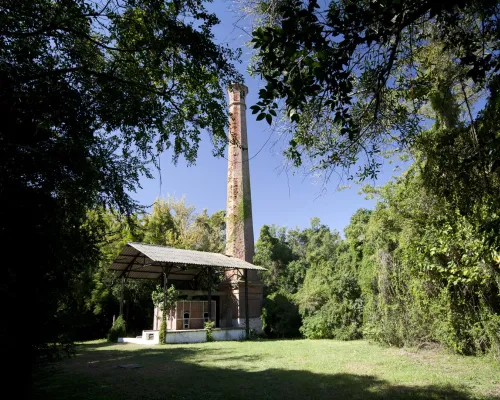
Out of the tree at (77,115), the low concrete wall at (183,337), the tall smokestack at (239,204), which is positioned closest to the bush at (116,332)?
the low concrete wall at (183,337)

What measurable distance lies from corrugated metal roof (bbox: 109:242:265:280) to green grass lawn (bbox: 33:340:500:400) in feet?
20.1

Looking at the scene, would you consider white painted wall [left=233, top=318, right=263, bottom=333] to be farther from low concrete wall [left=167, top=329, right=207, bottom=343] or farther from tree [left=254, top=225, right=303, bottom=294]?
tree [left=254, top=225, right=303, bottom=294]

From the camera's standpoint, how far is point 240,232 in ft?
74.3

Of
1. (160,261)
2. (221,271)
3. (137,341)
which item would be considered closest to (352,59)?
(160,261)

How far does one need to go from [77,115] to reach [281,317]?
56.5 ft

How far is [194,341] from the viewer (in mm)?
16516

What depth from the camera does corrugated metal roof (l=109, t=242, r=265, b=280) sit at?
16.4 m

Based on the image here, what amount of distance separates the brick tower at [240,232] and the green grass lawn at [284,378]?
410 inches

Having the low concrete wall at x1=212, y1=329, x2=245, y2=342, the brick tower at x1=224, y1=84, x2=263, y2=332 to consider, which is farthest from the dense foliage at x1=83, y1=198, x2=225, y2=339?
the low concrete wall at x1=212, y1=329, x2=245, y2=342

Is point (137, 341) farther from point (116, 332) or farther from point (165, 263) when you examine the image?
point (165, 263)

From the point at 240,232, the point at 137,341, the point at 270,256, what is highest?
the point at 270,256

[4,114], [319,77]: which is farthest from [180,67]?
[319,77]

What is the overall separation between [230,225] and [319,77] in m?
20.2

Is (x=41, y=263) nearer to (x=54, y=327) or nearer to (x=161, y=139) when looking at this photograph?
(x=54, y=327)
